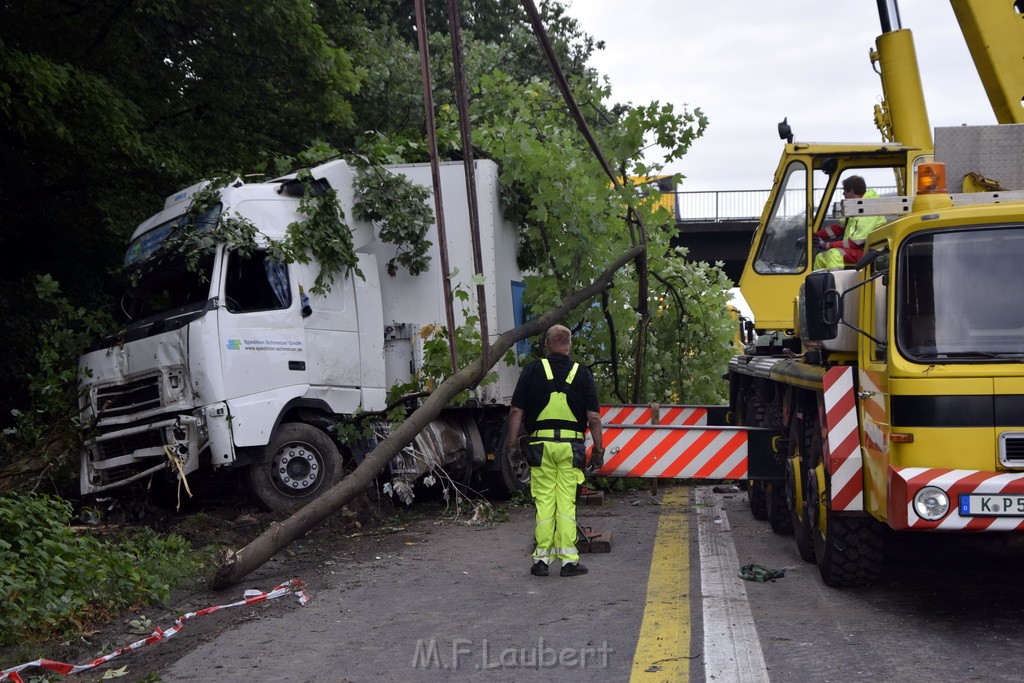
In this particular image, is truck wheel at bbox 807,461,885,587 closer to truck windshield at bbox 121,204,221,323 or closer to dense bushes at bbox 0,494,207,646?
A: dense bushes at bbox 0,494,207,646

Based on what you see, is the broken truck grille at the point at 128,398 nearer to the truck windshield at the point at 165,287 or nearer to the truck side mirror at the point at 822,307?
the truck windshield at the point at 165,287

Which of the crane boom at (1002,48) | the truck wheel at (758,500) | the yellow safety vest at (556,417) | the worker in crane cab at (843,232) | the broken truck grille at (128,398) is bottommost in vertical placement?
the truck wheel at (758,500)

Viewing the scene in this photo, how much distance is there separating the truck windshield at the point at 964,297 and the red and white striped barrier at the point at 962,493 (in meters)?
0.61

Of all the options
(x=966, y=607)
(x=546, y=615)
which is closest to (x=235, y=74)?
(x=546, y=615)

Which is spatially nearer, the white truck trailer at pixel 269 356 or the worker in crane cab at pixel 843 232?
the worker in crane cab at pixel 843 232

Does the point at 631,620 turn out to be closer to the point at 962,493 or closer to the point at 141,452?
the point at 962,493

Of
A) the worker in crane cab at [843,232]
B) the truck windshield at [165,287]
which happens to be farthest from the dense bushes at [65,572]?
the worker in crane cab at [843,232]

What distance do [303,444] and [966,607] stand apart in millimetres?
6012

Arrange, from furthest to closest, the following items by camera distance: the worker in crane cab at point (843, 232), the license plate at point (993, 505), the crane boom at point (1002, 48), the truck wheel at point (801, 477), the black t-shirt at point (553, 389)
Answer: the worker in crane cab at point (843, 232), the crane boom at point (1002, 48), the black t-shirt at point (553, 389), the truck wheel at point (801, 477), the license plate at point (993, 505)

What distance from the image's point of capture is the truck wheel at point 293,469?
1015cm

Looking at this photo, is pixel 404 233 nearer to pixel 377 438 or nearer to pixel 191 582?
pixel 377 438

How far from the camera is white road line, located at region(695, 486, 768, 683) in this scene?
5.08 metres

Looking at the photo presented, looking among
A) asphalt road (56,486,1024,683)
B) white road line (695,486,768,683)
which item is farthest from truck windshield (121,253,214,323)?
white road line (695,486,768,683)

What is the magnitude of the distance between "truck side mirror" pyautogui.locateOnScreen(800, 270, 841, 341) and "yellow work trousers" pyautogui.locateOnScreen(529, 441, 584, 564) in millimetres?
2185
